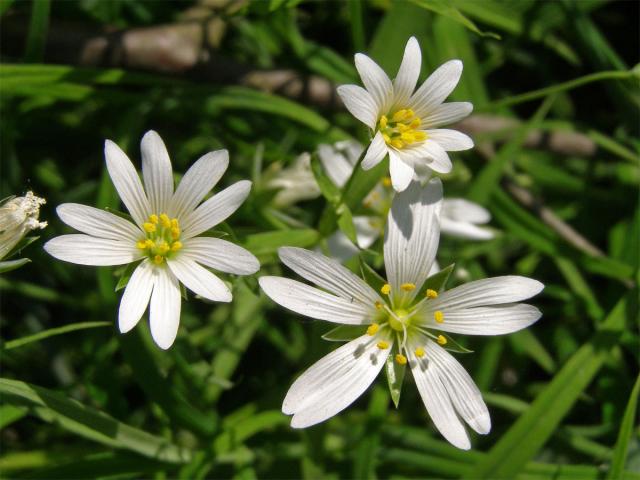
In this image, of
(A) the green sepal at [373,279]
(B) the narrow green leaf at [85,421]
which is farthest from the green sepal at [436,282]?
(B) the narrow green leaf at [85,421]

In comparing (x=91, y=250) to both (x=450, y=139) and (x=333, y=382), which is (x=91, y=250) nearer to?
(x=333, y=382)

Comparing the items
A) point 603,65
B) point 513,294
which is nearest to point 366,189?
point 513,294

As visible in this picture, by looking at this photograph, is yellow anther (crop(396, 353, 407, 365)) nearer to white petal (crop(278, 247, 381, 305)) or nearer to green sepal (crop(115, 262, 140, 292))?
white petal (crop(278, 247, 381, 305))

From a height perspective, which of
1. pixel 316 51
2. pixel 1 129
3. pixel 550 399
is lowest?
pixel 550 399

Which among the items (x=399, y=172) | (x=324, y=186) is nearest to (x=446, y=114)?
(x=399, y=172)

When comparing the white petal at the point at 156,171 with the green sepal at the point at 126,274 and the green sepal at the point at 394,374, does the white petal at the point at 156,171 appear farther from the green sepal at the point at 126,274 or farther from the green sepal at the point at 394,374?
the green sepal at the point at 394,374

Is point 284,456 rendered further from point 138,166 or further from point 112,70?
point 112,70
